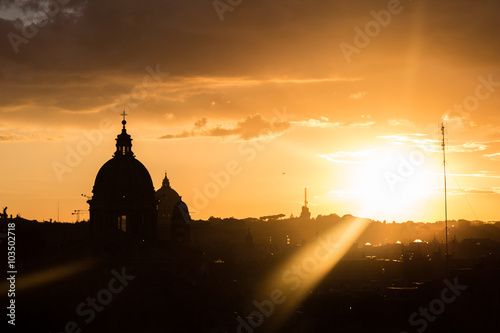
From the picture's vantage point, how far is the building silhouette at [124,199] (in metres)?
102

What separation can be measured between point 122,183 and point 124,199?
1.83 metres

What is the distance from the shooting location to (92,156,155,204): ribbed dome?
335ft

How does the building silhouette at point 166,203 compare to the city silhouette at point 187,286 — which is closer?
the city silhouette at point 187,286

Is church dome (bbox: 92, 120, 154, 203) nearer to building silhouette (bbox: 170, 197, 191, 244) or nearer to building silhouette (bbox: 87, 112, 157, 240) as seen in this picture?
building silhouette (bbox: 87, 112, 157, 240)

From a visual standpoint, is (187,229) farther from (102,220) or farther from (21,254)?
(21,254)

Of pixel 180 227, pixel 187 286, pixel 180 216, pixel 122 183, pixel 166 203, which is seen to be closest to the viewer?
pixel 187 286

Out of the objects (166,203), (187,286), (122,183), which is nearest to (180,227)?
(122,183)

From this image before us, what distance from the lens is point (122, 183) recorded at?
Result: 102 metres

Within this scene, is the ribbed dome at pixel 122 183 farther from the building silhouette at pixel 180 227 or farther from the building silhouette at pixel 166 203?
the building silhouette at pixel 166 203

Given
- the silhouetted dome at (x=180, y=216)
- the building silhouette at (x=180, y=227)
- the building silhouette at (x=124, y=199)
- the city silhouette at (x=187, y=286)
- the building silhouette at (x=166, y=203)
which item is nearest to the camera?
the city silhouette at (x=187, y=286)

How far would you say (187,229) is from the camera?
117 metres

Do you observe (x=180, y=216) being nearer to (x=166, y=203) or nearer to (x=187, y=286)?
(x=187, y=286)

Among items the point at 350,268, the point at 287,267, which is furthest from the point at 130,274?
the point at 350,268

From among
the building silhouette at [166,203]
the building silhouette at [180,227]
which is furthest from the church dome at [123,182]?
the building silhouette at [166,203]
